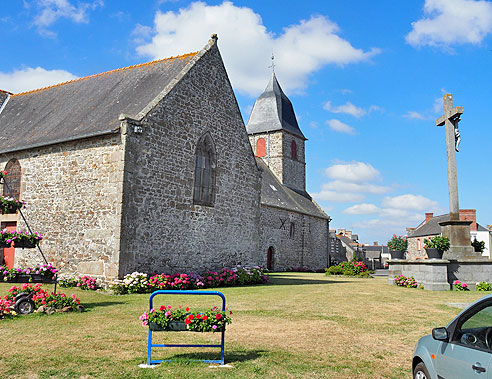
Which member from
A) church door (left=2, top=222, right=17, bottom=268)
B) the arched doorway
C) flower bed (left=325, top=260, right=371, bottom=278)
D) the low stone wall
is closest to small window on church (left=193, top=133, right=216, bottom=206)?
church door (left=2, top=222, right=17, bottom=268)

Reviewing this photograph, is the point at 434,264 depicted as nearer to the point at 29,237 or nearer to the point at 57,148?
the point at 29,237

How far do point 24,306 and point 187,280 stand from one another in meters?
6.40

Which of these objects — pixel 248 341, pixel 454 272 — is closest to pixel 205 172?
pixel 454 272

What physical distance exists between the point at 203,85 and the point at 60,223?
7.26 meters

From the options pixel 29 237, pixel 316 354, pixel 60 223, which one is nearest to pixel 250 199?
pixel 60 223

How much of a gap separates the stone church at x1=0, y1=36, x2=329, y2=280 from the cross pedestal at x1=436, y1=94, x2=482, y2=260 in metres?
7.99

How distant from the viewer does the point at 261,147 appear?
4144 cm

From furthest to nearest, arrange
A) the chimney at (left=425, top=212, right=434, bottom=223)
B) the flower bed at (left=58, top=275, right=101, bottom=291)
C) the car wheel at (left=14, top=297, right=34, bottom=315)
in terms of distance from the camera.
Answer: the chimney at (left=425, top=212, right=434, bottom=223) → the flower bed at (left=58, top=275, right=101, bottom=291) → the car wheel at (left=14, top=297, right=34, bottom=315)

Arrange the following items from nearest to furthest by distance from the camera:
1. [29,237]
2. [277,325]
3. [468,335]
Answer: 1. [468,335]
2. [277,325]
3. [29,237]

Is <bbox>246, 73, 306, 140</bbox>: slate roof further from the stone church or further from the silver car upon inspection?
the silver car

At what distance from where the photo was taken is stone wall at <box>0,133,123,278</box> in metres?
13.4

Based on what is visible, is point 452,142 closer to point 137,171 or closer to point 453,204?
point 453,204

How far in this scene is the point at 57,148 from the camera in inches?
603

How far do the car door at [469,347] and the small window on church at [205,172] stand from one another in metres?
12.9
